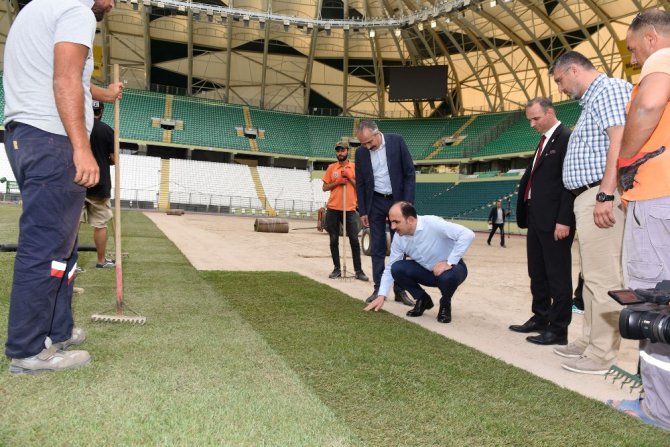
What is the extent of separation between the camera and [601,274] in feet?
11.9

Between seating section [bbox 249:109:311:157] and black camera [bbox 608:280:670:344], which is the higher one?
seating section [bbox 249:109:311:157]

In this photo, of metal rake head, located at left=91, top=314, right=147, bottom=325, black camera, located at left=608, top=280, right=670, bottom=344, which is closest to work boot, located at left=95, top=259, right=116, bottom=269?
metal rake head, located at left=91, top=314, right=147, bottom=325

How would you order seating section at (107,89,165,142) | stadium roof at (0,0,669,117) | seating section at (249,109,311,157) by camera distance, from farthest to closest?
seating section at (249,109,311,157) → seating section at (107,89,165,142) → stadium roof at (0,0,669,117)

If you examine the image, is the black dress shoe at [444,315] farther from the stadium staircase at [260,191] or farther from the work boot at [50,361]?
the stadium staircase at [260,191]

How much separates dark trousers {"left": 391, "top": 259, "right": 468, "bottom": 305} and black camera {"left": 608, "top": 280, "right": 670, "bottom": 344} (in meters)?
2.69

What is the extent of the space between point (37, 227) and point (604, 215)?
10.6 ft

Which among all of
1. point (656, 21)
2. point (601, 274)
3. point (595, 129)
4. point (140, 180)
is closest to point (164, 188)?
point (140, 180)

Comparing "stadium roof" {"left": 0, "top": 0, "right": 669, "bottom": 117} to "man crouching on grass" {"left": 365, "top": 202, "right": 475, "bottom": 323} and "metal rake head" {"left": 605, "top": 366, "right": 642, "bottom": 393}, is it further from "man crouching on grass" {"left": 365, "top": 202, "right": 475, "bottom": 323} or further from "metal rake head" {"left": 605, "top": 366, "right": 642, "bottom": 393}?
"metal rake head" {"left": 605, "top": 366, "right": 642, "bottom": 393}

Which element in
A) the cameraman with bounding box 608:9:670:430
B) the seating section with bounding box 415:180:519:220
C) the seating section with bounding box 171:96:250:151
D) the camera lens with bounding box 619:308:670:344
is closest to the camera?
the camera lens with bounding box 619:308:670:344

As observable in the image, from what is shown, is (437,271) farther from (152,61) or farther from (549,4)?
(152,61)

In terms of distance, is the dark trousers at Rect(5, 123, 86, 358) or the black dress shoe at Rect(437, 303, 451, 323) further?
the black dress shoe at Rect(437, 303, 451, 323)

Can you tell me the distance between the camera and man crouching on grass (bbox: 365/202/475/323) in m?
4.92

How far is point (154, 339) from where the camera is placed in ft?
11.6

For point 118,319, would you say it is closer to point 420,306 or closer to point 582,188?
point 420,306
